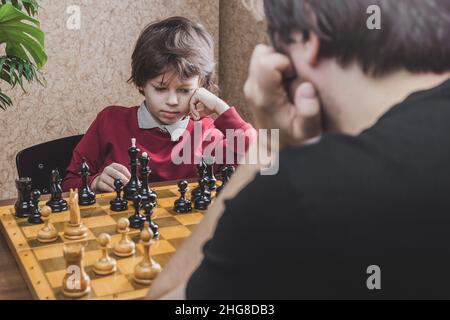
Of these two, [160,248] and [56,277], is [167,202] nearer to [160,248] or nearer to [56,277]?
[160,248]

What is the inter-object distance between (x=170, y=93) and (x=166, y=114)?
0.08 meters

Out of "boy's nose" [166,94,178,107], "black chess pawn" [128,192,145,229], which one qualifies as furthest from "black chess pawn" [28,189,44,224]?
"boy's nose" [166,94,178,107]

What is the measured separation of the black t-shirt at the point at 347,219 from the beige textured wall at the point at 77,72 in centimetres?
282

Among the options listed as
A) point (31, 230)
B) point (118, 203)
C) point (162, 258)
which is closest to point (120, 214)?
point (118, 203)

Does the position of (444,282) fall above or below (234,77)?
below

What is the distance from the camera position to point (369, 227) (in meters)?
0.65

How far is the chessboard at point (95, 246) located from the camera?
1.18 m

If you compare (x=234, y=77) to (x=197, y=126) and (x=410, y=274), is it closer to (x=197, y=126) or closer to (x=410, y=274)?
(x=197, y=126)

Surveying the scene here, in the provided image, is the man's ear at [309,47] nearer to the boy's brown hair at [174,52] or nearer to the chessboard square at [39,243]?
the chessboard square at [39,243]

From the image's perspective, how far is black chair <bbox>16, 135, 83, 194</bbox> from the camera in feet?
7.49

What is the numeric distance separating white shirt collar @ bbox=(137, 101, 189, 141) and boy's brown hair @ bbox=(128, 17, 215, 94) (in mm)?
115
